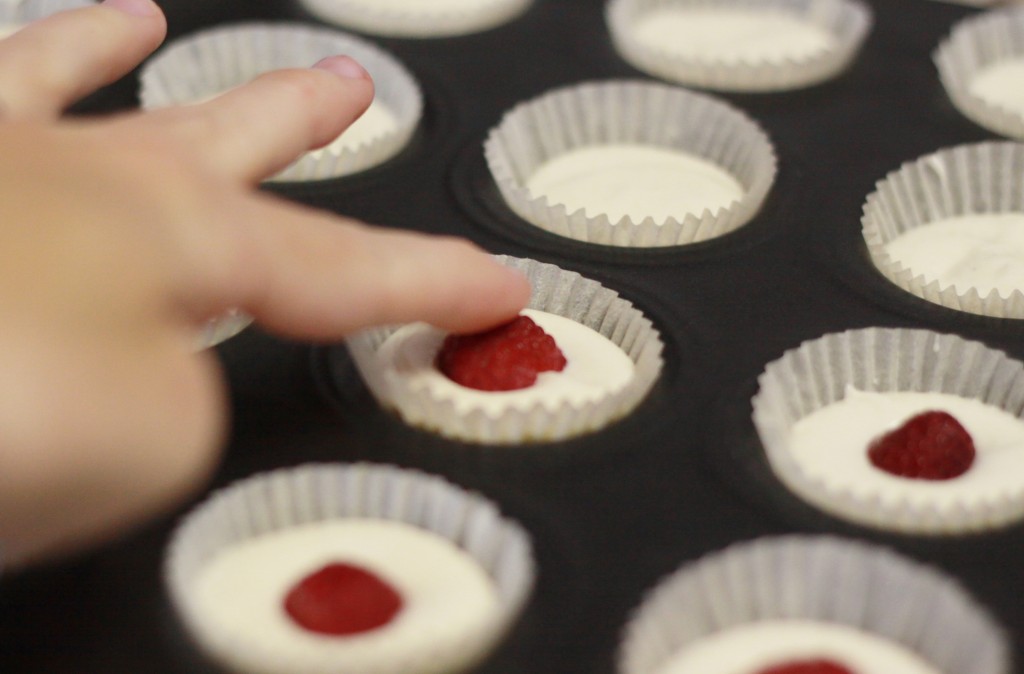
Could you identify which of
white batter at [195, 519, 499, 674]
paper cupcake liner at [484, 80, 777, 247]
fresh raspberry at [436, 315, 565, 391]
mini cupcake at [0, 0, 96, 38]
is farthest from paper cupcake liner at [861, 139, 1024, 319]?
mini cupcake at [0, 0, 96, 38]

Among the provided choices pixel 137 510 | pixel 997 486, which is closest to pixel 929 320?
pixel 997 486

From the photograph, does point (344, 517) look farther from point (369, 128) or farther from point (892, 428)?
point (369, 128)

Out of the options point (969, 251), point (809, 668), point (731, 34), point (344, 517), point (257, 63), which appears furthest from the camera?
point (731, 34)

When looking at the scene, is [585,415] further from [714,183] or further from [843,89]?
[843,89]

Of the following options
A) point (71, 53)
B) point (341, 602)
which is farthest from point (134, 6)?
point (341, 602)

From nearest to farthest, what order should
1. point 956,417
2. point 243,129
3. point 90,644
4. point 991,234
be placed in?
point 90,644
point 243,129
point 956,417
point 991,234
